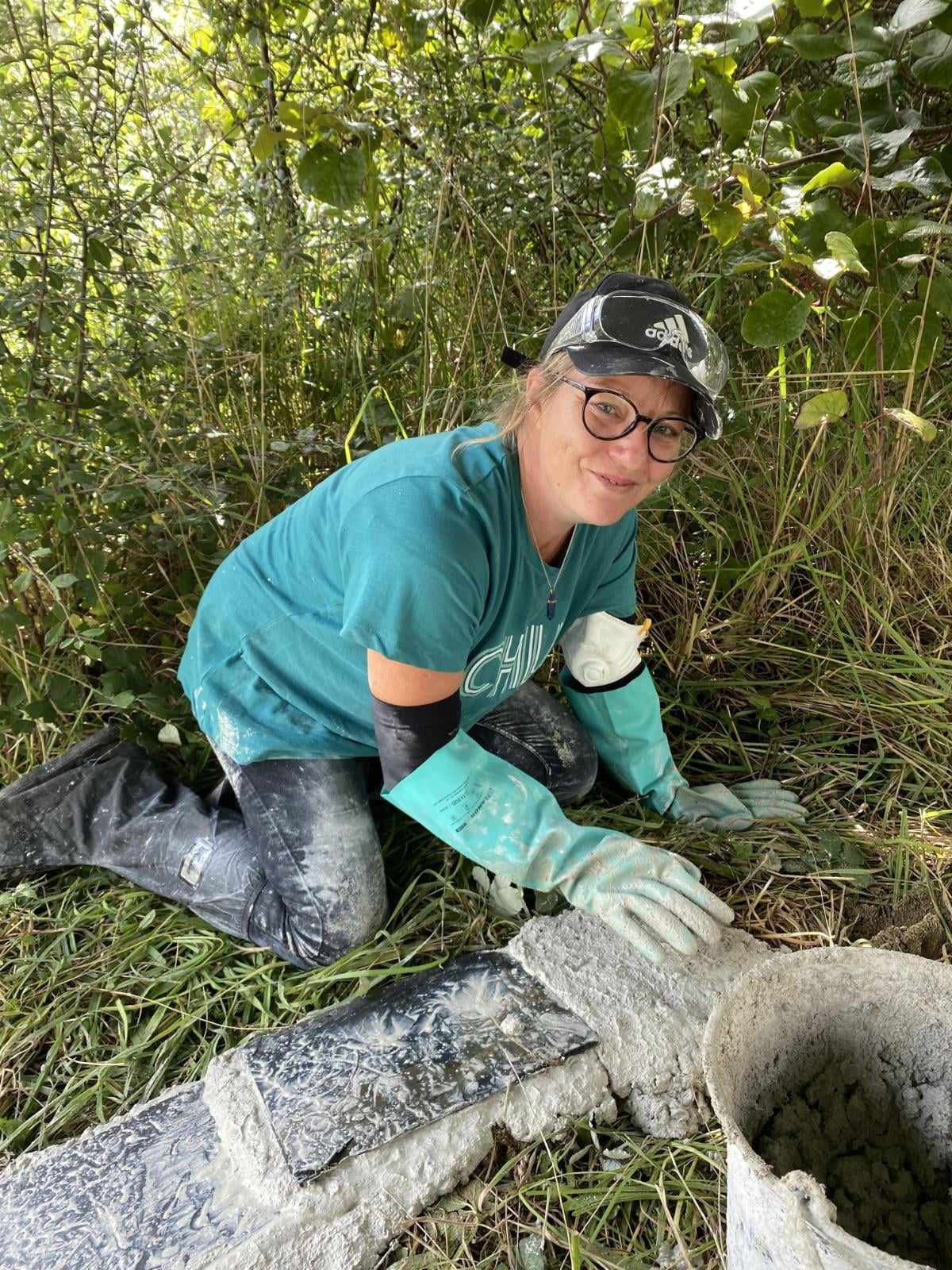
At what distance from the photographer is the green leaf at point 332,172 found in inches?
69.6

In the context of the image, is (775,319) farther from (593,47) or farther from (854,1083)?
(854,1083)

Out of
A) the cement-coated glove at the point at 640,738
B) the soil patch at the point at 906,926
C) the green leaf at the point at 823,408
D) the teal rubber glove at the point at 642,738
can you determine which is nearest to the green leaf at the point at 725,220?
the green leaf at the point at 823,408

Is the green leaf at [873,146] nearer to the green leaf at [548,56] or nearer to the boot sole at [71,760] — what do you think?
the green leaf at [548,56]

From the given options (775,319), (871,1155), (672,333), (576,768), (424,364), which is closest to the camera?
(871,1155)

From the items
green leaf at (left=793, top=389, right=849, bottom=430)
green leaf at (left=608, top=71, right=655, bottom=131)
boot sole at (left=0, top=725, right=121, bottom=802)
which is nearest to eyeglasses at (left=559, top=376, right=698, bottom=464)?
green leaf at (left=793, top=389, right=849, bottom=430)

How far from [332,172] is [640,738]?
138 centimetres

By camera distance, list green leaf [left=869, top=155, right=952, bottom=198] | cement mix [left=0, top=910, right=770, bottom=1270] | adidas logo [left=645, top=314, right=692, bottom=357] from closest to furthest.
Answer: cement mix [left=0, top=910, right=770, bottom=1270]
adidas logo [left=645, top=314, right=692, bottom=357]
green leaf [left=869, top=155, right=952, bottom=198]

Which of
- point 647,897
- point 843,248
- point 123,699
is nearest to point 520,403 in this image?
point 843,248

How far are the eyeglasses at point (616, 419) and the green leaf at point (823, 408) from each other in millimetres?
328

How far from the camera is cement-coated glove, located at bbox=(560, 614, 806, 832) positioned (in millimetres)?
2002

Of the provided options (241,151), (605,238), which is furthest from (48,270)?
(605,238)

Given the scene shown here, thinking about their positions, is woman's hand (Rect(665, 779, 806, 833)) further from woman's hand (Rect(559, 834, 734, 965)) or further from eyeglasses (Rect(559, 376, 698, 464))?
eyeglasses (Rect(559, 376, 698, 464))

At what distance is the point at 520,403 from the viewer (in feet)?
4.99

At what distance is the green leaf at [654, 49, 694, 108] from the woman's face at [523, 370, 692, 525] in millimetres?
495
